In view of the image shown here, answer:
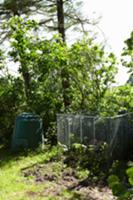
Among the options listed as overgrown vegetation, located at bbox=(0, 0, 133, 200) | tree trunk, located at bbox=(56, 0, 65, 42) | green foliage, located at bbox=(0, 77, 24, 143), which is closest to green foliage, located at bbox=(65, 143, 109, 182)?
overgrown vegetation, located at bbox=(0, 0, 133, 200)

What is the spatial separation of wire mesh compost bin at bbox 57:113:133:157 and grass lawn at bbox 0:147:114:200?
0.89 m

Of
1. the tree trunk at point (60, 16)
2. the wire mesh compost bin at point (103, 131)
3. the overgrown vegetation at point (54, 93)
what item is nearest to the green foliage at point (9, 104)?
the overgrown vegetation at point (54, 93)

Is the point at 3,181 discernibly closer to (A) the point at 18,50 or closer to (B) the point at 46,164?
(B) the point at 46,164

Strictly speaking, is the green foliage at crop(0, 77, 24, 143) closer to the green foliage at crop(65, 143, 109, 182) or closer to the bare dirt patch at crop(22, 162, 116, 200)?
the green foliage at crop(65, 143, 109, 182)

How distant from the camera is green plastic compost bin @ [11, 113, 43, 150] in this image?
38.6 ft

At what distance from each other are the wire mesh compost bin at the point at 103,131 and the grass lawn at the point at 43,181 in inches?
35.2

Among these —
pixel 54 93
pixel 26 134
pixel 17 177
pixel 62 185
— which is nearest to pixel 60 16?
pixel 54 93

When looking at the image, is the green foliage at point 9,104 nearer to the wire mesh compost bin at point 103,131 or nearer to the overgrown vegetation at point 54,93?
the overgrown vegetation at point 54,93

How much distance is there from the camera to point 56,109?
13117 millimetres

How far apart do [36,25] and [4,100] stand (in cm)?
292

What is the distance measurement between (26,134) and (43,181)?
4.16m

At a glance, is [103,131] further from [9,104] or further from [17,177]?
[9,104]

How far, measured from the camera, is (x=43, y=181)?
7.74 m

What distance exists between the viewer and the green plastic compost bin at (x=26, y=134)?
11.8 metres
